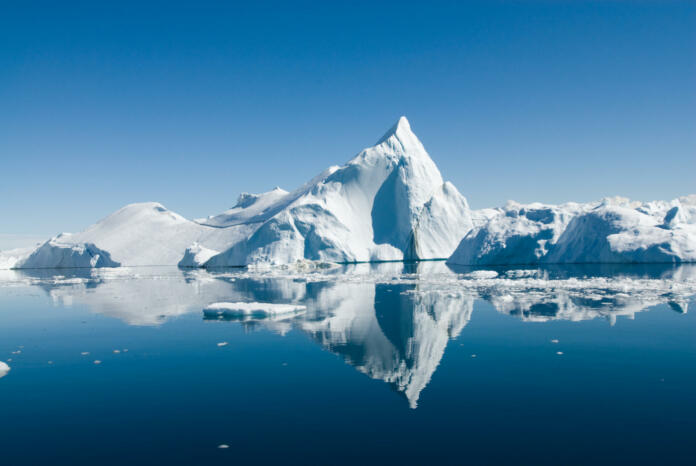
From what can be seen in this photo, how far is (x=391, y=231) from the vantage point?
41.4 metres

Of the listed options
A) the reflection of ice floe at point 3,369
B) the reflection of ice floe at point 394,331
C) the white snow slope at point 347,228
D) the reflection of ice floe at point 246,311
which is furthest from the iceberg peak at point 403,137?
the reflection of ice floe at point 3,369

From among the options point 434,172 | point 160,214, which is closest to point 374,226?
point 434,172

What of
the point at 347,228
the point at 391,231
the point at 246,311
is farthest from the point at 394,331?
the point at 391,231

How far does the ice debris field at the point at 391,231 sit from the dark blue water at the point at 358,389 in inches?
806

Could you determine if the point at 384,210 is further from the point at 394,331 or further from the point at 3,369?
the point at 3,369

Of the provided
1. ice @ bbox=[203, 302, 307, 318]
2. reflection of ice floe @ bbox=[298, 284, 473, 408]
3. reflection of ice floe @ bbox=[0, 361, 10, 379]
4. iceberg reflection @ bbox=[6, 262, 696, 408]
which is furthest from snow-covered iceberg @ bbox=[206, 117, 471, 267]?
reflection of ice floe @ bbox=[0, 361, 10, 379]

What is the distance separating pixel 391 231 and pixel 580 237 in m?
15.9

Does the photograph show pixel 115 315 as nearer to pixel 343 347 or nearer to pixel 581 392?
pixel 343 347

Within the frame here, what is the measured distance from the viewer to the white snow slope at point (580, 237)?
2684 centimetres

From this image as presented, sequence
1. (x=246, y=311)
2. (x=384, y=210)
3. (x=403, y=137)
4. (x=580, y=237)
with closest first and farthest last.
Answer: (x=246, y=311) → (x=580, y=237) → (x=384, y=210) → (x=403, y=137)

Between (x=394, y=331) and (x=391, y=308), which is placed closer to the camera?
(x=394, y=331)

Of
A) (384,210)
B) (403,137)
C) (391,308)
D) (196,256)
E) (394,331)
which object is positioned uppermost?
(403,137)

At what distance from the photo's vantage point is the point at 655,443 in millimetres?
3773

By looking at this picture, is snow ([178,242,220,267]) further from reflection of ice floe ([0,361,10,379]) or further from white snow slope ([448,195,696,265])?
reflection of ice floe ([0,361,10,379])
